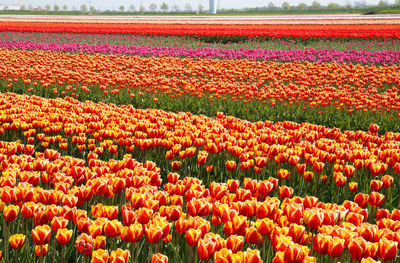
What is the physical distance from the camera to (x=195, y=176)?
17.3 ft

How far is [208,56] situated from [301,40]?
33.1ft

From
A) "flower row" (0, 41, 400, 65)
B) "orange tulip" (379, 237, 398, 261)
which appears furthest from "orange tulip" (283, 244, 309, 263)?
"flower row" (0, 41, 400, 65)

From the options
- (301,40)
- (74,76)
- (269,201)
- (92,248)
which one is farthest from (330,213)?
(301,40)

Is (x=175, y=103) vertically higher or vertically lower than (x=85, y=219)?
lower

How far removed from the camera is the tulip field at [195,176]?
2527mm

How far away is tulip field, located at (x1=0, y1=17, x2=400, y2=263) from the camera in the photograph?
2527 mm

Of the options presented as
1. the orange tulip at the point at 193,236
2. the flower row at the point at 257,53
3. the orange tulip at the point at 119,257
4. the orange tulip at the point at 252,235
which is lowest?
the flower row at the point at 257,53

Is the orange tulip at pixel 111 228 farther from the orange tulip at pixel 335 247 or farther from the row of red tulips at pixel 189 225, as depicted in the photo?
the orange tulip at pixel 335 247

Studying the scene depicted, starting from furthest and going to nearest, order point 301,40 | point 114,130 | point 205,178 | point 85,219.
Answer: point 301,40 → point 114,130 → point 205,178 → point 85,219

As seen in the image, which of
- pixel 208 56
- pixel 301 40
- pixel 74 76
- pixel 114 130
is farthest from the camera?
pixel 301 40

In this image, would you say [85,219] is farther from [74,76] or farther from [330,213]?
[74,76]

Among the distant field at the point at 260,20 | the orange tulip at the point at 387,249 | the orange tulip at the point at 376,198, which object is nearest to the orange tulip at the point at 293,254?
the orange tulip at the point at 387,249

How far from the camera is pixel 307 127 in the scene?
22.0ft

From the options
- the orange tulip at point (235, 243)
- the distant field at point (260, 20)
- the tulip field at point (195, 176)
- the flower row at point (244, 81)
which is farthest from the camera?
the distant field at point (260, 20)
